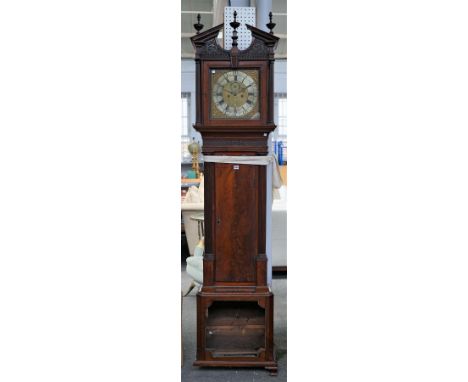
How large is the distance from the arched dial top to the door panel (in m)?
0.26

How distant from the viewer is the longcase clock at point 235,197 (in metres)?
2.68

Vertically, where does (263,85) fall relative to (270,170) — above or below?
above

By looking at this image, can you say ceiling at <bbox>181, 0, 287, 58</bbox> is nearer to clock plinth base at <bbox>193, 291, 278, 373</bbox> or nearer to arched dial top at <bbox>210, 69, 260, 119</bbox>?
arched dial top at <bbox>210, 69, 260, 119</bbox>

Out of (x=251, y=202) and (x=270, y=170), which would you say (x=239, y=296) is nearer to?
(x=251, y=202)

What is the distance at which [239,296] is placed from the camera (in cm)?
278

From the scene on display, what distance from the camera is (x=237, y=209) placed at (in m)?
2.76

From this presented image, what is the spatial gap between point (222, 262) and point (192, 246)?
8.07 feet

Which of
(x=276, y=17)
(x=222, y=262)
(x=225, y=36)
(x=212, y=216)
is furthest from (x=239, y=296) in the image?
(x=276, y=17)

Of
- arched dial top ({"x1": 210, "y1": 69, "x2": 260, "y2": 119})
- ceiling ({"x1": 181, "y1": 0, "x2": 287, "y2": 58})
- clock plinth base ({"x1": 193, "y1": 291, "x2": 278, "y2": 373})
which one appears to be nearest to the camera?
arched dial top ({"x1": 210, "y1": 69, "x2": 260, "y2": 119})

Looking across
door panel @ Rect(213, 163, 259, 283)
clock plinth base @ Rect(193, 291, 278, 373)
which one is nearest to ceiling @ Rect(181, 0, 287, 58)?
door panel @ Rect(213, 163, 259, 283)

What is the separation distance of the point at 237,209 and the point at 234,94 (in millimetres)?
571

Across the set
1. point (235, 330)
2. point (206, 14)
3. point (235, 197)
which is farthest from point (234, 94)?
point (206, 14)

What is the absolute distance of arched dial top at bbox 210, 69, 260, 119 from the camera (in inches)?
105

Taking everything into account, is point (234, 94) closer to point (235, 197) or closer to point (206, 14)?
point (235, 197)
